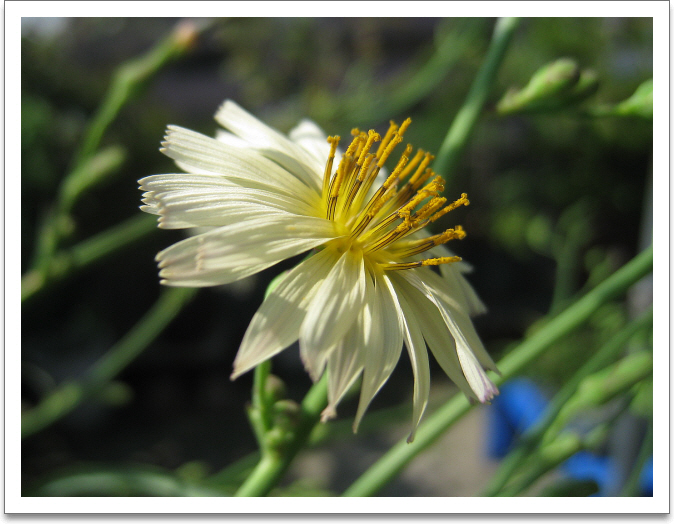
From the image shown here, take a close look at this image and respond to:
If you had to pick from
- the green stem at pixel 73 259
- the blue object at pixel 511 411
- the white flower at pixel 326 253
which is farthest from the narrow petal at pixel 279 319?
the blue object at pixel 511 411

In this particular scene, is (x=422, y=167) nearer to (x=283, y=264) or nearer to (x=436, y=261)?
(x=436, y=261)

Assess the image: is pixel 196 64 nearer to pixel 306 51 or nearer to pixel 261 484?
pixel 306 51

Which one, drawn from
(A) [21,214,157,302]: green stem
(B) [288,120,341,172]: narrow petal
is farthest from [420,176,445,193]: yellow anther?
(A) [21,214,157,302]: green stem

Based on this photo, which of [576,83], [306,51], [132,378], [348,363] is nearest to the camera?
[348,363]
